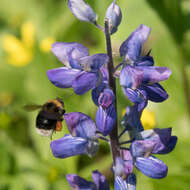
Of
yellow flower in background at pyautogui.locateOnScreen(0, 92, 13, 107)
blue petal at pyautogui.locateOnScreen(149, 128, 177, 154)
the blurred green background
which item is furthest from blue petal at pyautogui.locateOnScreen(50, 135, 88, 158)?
yellow flower in background at pyautogui.locateOnScreen(0, 92, 13, 107)

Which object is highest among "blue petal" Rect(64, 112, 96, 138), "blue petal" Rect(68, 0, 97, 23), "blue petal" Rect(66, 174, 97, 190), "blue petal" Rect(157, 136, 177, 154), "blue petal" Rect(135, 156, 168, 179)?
"blue petal" Rect(68, 0, 97, 23)

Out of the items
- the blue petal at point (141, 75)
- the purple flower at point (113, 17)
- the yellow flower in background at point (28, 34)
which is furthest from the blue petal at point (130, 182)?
the yellow flower in background at point (28, 34)

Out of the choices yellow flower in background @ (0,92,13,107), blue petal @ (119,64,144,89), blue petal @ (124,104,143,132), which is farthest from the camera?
yellow flower in background @ (0,92,13,107)

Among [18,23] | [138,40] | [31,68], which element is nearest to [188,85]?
[31,68]

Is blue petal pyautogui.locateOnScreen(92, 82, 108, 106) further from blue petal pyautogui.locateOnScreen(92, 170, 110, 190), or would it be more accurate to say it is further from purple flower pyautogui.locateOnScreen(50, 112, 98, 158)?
blue petal pyautogui.locateOnScreen(92, 170, 110, 190)

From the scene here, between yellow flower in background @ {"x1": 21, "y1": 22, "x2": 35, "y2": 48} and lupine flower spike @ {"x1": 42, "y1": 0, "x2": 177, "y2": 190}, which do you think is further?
yellow flower in background @ {"x1": 21, "y1": 22, "x2": 35, "y2": 48}

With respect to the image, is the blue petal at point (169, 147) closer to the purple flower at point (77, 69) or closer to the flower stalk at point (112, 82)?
the flower stalk at point (112, 82)

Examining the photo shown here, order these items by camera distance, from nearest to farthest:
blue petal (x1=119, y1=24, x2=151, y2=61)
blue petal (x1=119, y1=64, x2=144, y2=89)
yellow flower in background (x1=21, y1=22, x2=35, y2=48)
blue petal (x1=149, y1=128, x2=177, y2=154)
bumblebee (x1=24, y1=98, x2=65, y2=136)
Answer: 1. blue petal (x1=119, y1=64, x2=144, y2=89)
2. blue petal (x1=119, y1=24, x2=151, y2=61)
3. blue petal (x1=149, y1=128, x2=177, y2=154)
4. bumblebee (x1=24, y1=98, x2=65, y2=136)
5. yellow flower in background (x1=21, y1=22, x2=35, y2=48)
